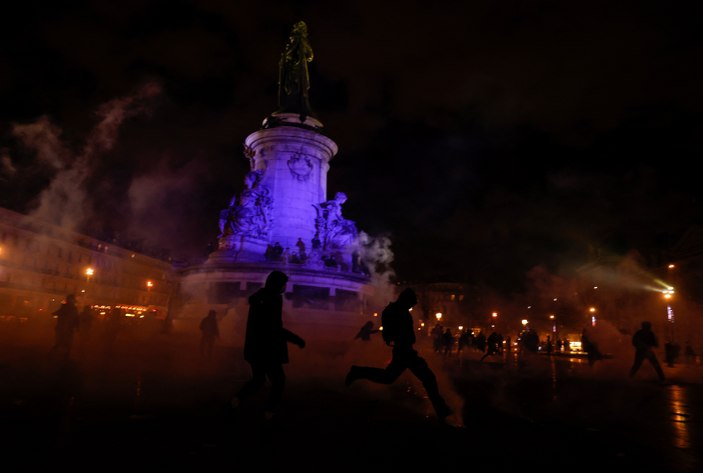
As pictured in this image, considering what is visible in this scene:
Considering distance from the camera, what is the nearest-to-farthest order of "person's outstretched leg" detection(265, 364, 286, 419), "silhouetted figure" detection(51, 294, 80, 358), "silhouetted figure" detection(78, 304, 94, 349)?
"person's outstretched leg" detection(265, 364, 286, 419), "silhouetted figure" detection(51, 294, 80, 358), "silhouetted figure" detection(78, 304, 94, 349)

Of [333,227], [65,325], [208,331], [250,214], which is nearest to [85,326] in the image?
[65,325]

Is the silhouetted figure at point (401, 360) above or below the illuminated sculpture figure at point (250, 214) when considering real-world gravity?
below

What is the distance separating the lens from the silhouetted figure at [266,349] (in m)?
5.86

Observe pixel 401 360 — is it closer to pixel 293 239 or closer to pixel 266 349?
pixel 266 349

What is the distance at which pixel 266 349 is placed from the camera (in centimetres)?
593

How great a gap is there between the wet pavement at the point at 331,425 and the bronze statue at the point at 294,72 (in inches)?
879

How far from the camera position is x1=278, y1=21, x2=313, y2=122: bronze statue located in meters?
29.7

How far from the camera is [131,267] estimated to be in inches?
2822

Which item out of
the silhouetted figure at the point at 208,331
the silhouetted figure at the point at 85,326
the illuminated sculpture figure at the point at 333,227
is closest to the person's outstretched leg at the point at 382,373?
the silhouetted figure at the point at 208,331

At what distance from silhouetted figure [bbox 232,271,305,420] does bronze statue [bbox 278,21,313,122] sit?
82.2ft

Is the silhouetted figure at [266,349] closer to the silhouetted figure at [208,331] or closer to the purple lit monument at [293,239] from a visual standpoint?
the silhouetted figure at [208,331]

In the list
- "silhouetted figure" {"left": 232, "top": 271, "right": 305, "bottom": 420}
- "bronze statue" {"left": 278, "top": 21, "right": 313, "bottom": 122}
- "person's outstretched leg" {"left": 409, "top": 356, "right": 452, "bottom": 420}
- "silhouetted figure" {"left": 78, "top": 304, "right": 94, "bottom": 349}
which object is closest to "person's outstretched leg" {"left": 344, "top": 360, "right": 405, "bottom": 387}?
"person's outstretched leg" {"left": 409, "top": 356, "right": 452, "bottom": 420}

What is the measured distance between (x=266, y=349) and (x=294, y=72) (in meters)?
26.9

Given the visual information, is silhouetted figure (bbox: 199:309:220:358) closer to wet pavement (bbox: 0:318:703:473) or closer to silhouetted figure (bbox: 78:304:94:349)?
wet pavement (bbox: 0:318:703:473)
